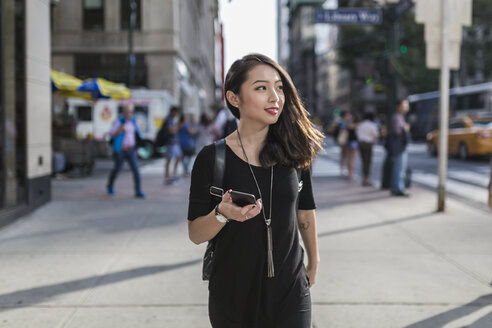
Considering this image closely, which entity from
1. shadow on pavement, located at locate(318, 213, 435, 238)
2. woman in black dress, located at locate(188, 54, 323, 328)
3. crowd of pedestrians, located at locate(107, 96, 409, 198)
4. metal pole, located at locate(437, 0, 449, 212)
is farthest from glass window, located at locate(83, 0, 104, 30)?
woman in black dress, located at locate(188, 54, 323, 328)

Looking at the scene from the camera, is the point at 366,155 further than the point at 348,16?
Yes

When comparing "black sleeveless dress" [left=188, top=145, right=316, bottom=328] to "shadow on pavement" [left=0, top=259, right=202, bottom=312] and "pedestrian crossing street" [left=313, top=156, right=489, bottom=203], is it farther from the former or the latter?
"pedestrian crossing street" [left=313, top=156, right=489, bottom=203]

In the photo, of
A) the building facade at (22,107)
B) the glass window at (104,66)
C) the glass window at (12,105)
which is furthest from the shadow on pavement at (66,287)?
the glass window at (104,66)

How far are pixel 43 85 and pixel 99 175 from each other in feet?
20.9

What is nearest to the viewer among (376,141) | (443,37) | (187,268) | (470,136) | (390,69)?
(187,268)

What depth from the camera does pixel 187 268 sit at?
522 cm

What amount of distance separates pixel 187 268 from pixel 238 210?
11.2 feet

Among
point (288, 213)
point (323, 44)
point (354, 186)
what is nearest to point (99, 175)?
point (354, 186)

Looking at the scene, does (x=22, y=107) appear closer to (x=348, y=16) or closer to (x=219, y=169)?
(x=348, y=16)

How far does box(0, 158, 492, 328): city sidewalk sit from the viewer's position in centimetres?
395

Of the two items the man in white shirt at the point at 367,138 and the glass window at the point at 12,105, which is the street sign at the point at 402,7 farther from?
the glass window at the point at 12,105

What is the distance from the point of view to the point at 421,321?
3.82m

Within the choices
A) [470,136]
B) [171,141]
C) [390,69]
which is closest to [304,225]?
[390,69]

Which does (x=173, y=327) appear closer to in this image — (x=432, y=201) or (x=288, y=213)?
(x=288, y=213)
